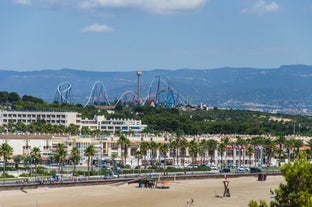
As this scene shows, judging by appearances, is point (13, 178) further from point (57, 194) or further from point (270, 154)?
point (270, 154)

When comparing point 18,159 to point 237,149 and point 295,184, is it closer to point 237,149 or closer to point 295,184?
point 237,149

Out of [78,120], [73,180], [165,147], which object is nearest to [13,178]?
[73,180]

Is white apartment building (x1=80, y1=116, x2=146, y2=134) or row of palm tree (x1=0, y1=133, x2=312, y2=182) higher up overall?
white apartment building (x1=80, y1=116, x2=146, y2=134)

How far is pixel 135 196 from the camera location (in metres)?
85.2

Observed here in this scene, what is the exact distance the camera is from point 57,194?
278 feet

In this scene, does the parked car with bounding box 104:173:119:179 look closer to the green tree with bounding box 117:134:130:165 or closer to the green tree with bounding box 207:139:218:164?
the green tree with bounding box 117:134:130:165

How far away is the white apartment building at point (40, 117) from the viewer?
183250mm

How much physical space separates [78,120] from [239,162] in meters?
48.8

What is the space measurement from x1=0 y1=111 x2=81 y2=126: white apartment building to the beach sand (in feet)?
275

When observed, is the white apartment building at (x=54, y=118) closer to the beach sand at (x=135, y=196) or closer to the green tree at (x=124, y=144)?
the green tree at (x=124, y=144)

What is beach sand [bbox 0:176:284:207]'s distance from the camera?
77.8 m

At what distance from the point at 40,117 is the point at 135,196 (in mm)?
102423

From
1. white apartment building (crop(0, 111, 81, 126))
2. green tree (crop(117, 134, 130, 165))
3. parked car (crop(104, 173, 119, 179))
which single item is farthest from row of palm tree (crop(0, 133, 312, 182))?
white apartment building (crop(0, 111, 81, 126))

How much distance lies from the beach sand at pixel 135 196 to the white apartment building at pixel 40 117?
83880 mm
